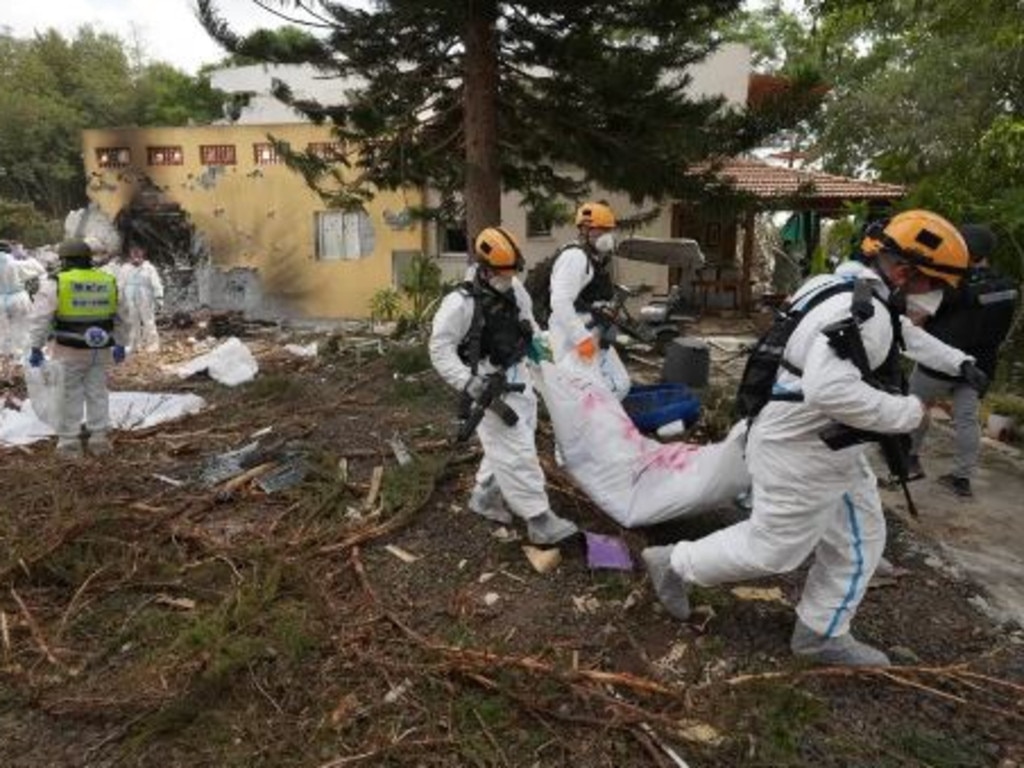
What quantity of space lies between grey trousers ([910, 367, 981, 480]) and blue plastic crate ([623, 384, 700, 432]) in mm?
1321

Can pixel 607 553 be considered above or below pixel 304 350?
below

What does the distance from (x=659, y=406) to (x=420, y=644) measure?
99.0 inches

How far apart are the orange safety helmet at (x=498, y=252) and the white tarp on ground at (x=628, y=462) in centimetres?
63

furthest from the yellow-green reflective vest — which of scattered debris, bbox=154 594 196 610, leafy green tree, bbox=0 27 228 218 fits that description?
leafy green tree, bbox=0 27 228 218

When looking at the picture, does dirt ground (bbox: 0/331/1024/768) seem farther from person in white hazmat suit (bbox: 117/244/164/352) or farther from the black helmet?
person in white hazmat suit (bbox: 117/244/164/352)

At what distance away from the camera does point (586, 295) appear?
5.36 meters

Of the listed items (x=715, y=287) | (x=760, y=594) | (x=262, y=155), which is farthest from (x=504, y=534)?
(x=262, y=155)

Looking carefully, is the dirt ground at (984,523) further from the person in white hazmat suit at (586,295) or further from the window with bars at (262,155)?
the window with bars at (262,155)

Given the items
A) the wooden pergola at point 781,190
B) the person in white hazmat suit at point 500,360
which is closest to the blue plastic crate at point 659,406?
the person in white hazmat suit at point 500,360

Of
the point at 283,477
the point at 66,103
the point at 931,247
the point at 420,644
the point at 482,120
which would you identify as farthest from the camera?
the point at 66,103

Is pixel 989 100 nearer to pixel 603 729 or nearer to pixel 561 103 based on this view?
pixel 561 103

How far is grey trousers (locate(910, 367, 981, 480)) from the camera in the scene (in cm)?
469

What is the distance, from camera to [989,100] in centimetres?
1333

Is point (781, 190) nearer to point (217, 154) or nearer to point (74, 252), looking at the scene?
point (74, 252)
